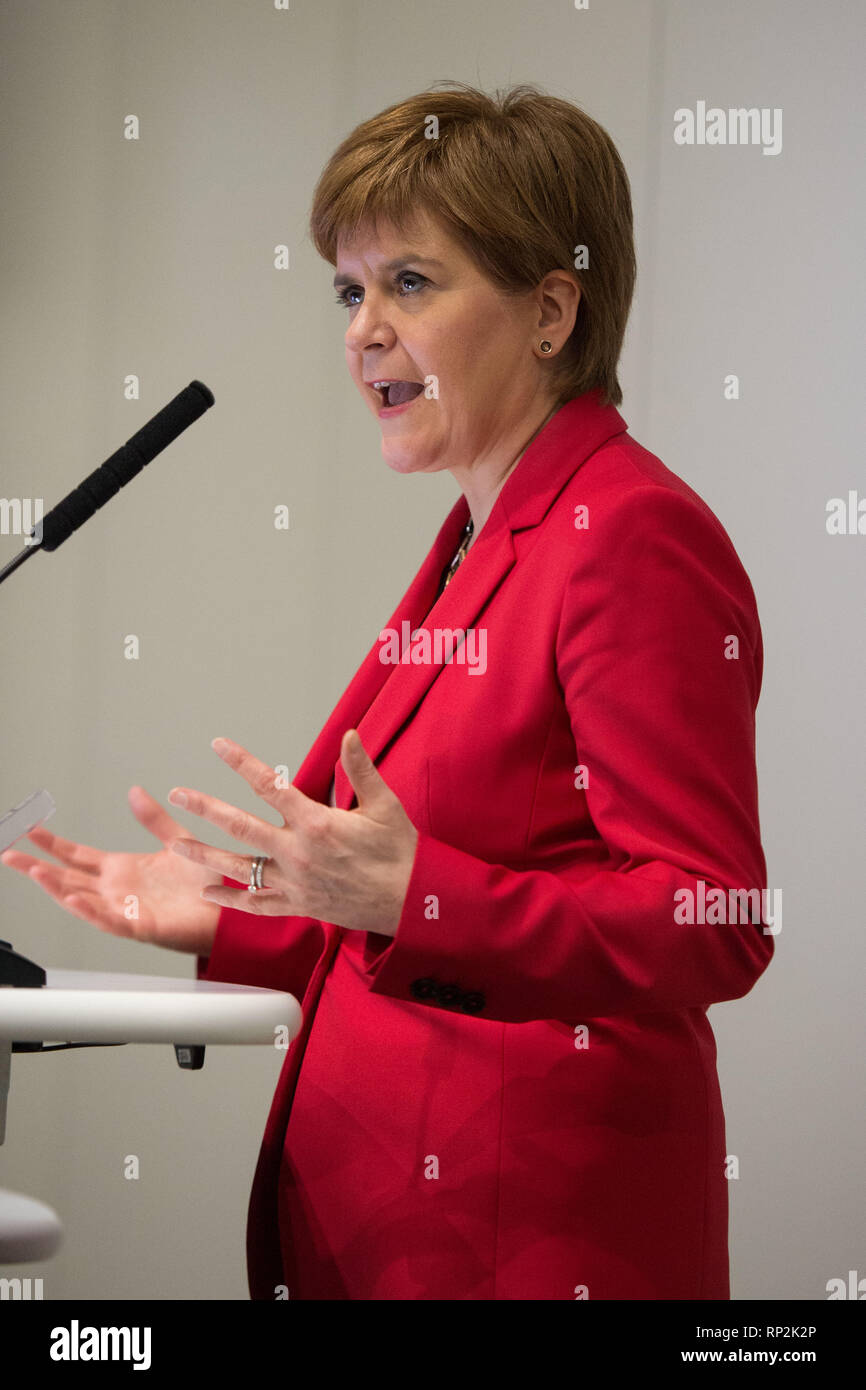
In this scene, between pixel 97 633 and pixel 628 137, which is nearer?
pixel 628 137

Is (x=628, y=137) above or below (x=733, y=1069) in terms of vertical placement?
above

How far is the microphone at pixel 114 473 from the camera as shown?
1205 millimetres

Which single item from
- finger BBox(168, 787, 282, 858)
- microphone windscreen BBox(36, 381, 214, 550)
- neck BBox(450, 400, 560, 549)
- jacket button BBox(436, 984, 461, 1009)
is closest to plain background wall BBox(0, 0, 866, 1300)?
neck BBox(450, 400, 560, 549)

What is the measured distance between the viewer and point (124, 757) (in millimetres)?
2936

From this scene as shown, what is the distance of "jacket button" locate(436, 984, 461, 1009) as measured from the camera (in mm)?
1073

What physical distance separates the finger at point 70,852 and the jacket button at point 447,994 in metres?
0.38

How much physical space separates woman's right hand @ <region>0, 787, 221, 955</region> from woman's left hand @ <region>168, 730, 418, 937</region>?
184mm

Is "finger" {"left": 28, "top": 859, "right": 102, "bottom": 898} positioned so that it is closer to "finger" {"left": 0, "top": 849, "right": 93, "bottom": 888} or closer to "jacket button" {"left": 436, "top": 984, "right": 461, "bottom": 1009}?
"finger" {"left": 0, "top": 849, "right": 93, "bottom": 888}

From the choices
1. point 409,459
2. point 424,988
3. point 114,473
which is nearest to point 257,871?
point 424,988

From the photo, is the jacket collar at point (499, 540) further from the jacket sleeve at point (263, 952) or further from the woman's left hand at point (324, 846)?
the woman's left hand at point (324, 846)

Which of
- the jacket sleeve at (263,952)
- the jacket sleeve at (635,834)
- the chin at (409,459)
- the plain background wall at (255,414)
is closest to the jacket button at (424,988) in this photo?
the jacket sleeve at (635,834)

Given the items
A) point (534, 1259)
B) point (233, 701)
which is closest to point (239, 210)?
point (233, 701)

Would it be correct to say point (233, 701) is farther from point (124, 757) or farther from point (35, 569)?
point (35, 569)

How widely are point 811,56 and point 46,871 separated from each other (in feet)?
7.26
